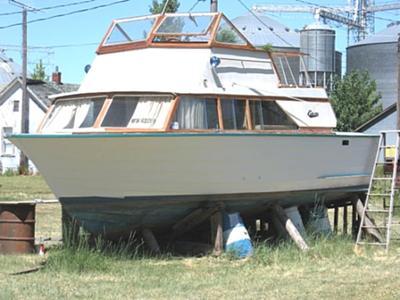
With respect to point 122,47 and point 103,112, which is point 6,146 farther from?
point 103,112

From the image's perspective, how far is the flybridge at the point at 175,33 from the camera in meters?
14.1

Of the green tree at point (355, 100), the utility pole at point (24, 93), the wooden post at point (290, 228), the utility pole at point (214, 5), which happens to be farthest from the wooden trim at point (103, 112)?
the green tree at point (355, 100)

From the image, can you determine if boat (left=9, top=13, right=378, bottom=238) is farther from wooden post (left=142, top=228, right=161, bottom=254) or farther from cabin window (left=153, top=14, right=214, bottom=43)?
wooden post (left=142, top=228, right=161, bottom=254)

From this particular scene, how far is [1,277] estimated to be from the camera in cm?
1091

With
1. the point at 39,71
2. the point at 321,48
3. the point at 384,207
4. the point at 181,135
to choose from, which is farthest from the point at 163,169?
the point at 39,71

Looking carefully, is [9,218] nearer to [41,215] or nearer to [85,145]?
[85,145]

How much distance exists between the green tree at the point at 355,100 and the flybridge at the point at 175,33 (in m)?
41.9

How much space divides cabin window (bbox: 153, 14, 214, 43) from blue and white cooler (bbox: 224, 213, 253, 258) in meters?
3.17

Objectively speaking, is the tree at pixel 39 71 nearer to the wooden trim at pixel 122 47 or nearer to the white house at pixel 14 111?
the white house at pixel 14 111

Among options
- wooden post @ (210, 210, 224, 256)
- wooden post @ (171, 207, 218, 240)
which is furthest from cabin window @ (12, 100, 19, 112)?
wooden post @ (210, 210, 224, 256)

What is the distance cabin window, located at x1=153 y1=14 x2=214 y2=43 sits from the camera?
14.1 metres

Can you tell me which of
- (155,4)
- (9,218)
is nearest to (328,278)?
(9,218)

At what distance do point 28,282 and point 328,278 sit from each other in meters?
4.00

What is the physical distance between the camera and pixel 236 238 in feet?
43.4
